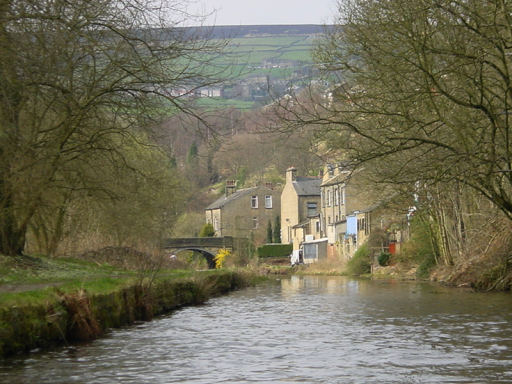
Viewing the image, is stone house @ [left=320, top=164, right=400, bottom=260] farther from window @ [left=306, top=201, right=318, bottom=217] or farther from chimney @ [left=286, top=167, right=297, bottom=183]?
chimney @ [left=286, top=167, right=297, bottom=183]

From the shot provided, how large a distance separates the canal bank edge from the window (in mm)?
61924

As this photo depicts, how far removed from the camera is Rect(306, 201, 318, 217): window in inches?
3433

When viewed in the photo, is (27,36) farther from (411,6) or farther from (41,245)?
(41,245)

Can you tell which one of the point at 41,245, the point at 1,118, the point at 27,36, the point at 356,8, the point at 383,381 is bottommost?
the point at 383,381

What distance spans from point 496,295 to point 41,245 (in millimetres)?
17326

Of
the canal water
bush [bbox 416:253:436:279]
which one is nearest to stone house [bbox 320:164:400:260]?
bush [bbox 416:253:436:279]

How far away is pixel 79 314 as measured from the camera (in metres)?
15.9

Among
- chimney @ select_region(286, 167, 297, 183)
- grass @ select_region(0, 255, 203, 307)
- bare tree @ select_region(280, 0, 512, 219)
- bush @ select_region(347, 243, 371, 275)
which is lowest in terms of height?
grass @ select_region(0, 255, 203, 307)

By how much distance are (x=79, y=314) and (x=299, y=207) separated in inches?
2816

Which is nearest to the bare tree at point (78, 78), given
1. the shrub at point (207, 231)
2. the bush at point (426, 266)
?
the bush at point (426, 266)


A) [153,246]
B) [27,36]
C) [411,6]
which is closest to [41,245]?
[153,246]

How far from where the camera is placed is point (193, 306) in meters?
26.3

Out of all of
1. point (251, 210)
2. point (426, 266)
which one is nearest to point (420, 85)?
point (426, 266)

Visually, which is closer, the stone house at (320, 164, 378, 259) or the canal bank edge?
the canal bank edge
